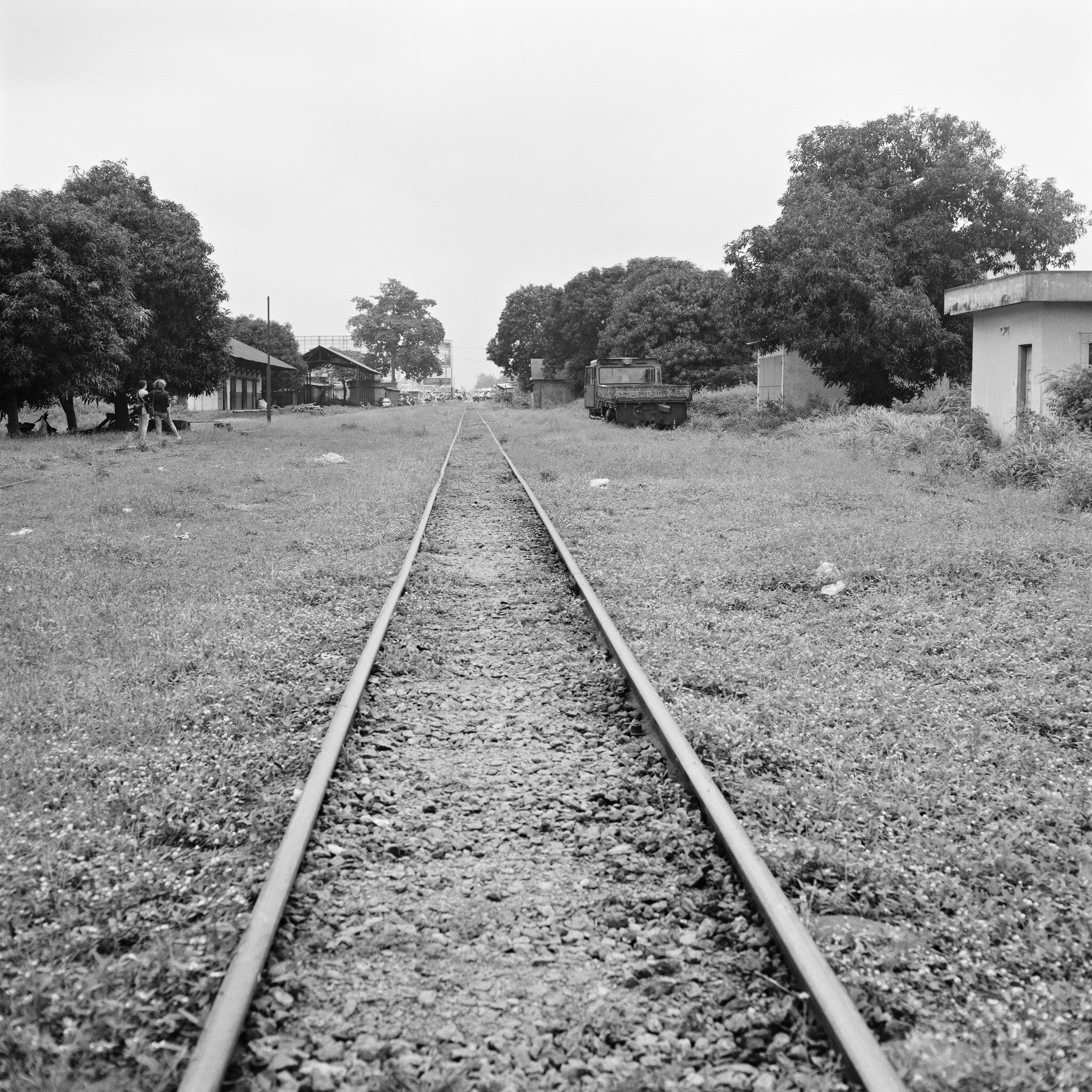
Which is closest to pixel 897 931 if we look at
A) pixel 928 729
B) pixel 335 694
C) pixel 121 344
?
pixel 928 729

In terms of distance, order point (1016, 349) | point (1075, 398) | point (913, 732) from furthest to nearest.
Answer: point (1016, 349) < point (1075, 398) < point (913, 732)

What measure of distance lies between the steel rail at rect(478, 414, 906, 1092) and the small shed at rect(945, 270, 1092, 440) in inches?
561

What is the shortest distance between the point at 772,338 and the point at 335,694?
25.5 metres

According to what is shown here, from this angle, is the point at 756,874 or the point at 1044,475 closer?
the point at 756,874

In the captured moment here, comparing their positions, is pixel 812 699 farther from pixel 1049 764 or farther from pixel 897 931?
pixel 897 931

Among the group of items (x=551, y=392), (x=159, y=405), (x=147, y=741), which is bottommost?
(x=147, y=741)

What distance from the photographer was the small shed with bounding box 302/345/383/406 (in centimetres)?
8400

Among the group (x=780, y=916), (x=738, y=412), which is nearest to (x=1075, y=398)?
(x=780, y=916)

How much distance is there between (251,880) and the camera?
10.8 ft

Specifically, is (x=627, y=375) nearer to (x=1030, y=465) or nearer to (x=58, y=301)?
(x=58, y=301)

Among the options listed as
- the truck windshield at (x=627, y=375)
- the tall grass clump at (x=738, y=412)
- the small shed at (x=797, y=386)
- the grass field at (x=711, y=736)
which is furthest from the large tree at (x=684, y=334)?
the grass field at (x=711, y=736)

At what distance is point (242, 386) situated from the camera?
62.2 metres

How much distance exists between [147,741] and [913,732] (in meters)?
3.49

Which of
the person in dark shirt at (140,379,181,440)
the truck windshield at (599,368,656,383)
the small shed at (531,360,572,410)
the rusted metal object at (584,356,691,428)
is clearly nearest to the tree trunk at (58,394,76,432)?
→ the person in dark shirt at (140,379,181,440)
